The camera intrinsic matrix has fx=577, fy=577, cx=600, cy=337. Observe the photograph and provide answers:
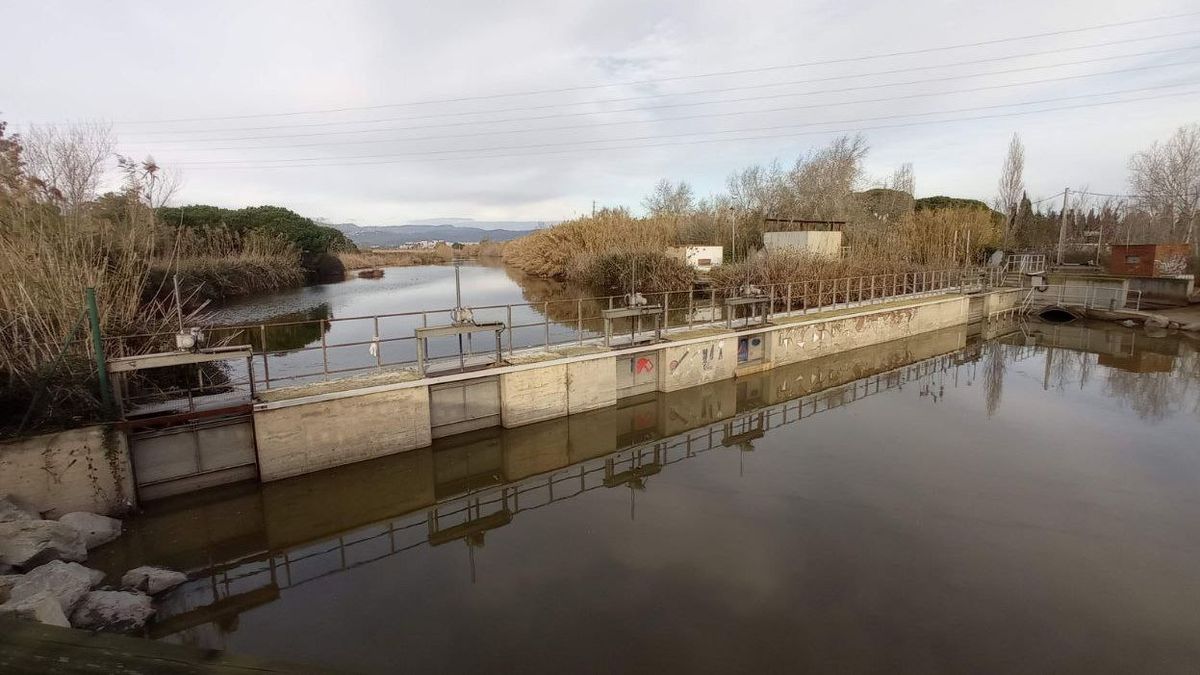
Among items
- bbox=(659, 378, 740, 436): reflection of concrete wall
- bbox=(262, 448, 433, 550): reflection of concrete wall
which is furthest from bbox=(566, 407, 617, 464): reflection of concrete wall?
bbox=(262, 448, 433, 550): reflection of concrete wall

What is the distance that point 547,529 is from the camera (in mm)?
7762

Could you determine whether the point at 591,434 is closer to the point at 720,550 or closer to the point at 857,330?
the point at 720,550

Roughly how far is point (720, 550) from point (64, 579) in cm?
684

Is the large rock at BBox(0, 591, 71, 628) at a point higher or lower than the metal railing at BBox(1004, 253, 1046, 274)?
lower

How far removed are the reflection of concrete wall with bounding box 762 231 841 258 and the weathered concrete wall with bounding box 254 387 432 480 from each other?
20.0m

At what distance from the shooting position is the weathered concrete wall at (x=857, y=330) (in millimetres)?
16359

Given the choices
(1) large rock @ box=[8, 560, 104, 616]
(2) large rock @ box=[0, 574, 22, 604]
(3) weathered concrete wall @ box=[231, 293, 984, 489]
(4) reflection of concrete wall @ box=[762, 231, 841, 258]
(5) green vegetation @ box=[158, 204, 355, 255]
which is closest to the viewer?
(2) large rock @ box=[0, 574, 22, 604]

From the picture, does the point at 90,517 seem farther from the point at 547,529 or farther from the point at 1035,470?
the point at 1035,470

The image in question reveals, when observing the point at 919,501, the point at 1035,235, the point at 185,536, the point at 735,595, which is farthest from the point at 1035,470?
the point at 1035,235

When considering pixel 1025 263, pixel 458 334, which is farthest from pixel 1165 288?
pixel 458 334

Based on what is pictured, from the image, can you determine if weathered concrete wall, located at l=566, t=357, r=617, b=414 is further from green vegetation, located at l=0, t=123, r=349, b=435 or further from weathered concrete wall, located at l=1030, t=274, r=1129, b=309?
weathered concrete wall, located at l=1030, t=274, r=1129, b=309

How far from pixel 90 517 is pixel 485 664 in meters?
5.55

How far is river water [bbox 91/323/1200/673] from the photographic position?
17.9 feet

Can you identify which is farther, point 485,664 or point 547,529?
point 547,529
